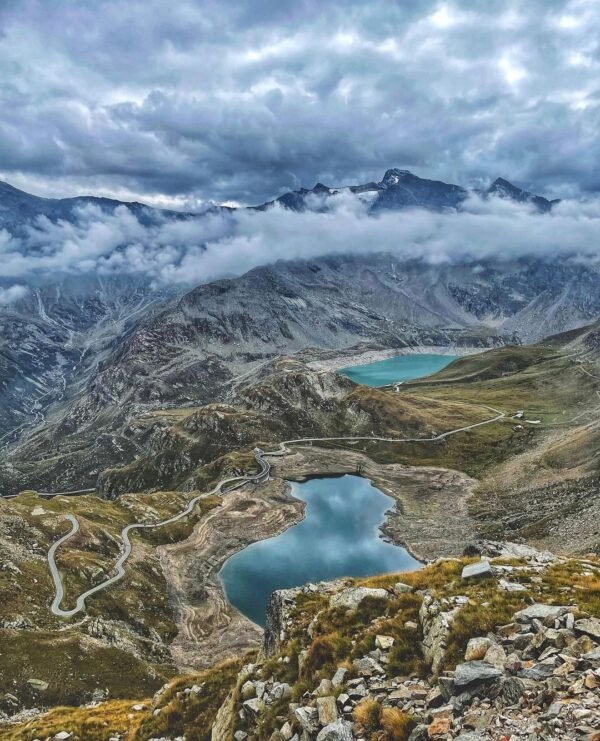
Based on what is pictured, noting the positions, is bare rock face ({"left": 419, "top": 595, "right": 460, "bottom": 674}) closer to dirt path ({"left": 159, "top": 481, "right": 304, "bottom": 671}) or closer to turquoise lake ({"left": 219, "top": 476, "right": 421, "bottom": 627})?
dirt path ({"left": 159, "top": 481, "right": 304, "bottom": 671})

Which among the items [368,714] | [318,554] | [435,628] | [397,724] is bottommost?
[397,724]

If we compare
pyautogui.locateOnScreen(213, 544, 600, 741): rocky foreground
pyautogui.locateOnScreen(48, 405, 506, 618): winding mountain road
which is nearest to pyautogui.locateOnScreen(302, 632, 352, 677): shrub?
pyautogui.locateOnScreen(213, 544, 600, 741): rocky foreground

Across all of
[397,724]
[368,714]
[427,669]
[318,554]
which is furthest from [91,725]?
[318,554]

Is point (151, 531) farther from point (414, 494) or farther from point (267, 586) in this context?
point (414, 494)

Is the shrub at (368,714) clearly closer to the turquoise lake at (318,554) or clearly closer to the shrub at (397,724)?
the shrub at (397,724)

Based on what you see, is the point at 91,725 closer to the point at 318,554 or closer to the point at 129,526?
the point at 318,554
